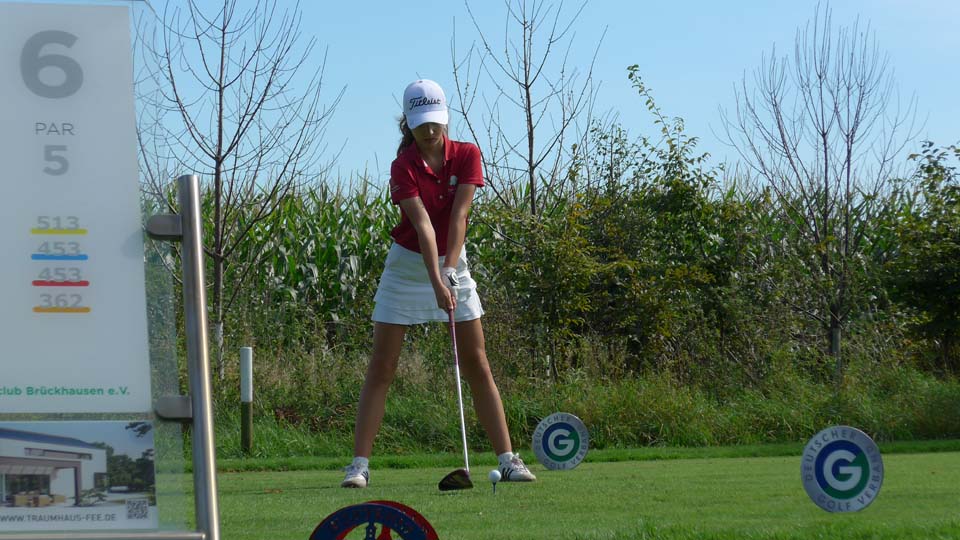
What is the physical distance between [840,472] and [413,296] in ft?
7.59

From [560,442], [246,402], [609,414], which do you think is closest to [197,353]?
[560,442]

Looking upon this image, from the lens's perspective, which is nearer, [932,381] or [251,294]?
[932,381]

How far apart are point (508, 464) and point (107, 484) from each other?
11.2 ft

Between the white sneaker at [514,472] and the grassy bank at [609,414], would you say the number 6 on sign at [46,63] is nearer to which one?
the white sneaker at [514,472]

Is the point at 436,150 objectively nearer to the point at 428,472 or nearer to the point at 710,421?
the point at 428,472

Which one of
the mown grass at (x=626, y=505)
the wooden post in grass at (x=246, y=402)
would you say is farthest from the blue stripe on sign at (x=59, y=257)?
the wooden post in grass at (x=246, y=402)

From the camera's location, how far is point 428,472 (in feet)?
21.6

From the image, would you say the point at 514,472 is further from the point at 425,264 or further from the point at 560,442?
the point at 425,264

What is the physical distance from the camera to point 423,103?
5605 millimetres

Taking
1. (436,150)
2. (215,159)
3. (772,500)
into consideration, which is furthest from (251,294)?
(772,500)

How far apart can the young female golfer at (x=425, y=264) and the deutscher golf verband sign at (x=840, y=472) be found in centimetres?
175

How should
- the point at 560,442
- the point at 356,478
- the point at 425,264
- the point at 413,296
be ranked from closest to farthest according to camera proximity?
1. the point at 356,478
2. the point at 425,264
3. the point at 413,296
4. the point at 560,442

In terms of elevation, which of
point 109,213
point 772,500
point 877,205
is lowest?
point 772,500

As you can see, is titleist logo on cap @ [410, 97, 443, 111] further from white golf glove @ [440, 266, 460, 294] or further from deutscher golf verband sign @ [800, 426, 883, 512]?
deutscher golf verband sign @ [800, 426, 883, 512]
